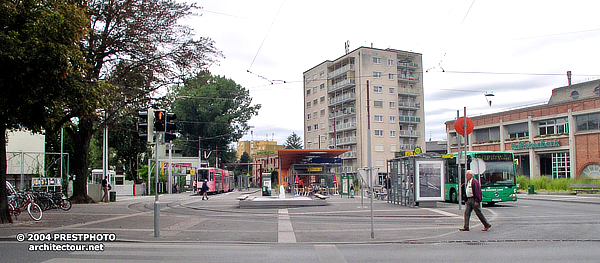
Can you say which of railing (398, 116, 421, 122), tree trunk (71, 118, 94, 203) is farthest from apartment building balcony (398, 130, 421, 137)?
tree trunk (71, 118, 94, 203)

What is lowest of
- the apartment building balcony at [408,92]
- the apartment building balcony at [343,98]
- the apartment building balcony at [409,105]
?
the apartment building balcony at [409,105]

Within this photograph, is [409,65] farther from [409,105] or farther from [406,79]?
[409,105]

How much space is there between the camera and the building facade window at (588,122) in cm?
4425

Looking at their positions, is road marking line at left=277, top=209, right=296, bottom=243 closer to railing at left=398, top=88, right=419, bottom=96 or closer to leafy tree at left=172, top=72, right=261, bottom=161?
leafy tree at left=172, top=72, right=261, bottom=161

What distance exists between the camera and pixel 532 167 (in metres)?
50.7

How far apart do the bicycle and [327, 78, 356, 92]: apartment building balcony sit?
52459 mm

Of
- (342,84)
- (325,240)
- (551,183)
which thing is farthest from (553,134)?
(325,240)

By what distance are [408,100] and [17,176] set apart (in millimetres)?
52491

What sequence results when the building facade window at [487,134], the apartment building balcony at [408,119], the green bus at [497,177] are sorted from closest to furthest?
1. the green bus at [497,177]
2. the building facade window at [487,134]
3. the apartment building balcony at [408,119]

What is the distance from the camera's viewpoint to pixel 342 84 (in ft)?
220

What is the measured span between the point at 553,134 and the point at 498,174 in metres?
31.1

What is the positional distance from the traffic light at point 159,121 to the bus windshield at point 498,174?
646 inches

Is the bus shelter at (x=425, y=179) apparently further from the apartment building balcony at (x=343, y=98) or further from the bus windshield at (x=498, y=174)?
Result: the apartment building balcony at (x=343, y=98)

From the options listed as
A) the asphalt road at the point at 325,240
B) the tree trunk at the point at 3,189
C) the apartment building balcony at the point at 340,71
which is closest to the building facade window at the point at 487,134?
the apartment building balcony at the point at 340,71
